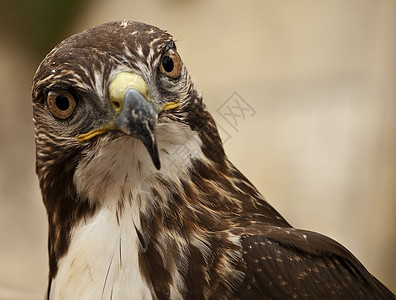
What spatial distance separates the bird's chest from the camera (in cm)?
222

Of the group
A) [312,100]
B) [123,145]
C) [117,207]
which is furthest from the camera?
[312,100]

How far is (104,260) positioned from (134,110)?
1.84ft

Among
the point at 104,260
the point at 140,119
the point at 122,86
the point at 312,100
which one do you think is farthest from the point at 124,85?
the point at 312,100

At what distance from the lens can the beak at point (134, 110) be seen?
1.97 metres

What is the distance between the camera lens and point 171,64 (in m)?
2.31

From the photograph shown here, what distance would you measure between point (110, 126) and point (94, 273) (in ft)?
1.66

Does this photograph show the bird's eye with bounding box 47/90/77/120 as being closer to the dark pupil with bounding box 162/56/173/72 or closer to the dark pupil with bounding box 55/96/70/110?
the dark pupil with bounding box 55/96/70/110

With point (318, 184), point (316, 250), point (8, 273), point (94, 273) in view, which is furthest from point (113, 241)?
point (8, 273)

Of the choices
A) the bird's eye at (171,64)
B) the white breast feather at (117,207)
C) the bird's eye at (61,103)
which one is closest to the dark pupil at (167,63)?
the bird's eye at (171,64)

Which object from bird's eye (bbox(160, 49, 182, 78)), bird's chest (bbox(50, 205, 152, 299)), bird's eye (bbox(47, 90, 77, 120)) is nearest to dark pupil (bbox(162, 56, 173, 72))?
bird's eye (bbox(160, 49, 182, 78))

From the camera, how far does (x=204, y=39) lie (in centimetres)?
635

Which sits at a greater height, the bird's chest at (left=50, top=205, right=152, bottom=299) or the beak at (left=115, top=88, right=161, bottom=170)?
the beak at (left=115, top=88, right=161, bottom=170)

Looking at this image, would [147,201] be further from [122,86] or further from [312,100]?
[312,100]

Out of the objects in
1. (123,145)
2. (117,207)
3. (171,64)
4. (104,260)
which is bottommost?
(104,260)
